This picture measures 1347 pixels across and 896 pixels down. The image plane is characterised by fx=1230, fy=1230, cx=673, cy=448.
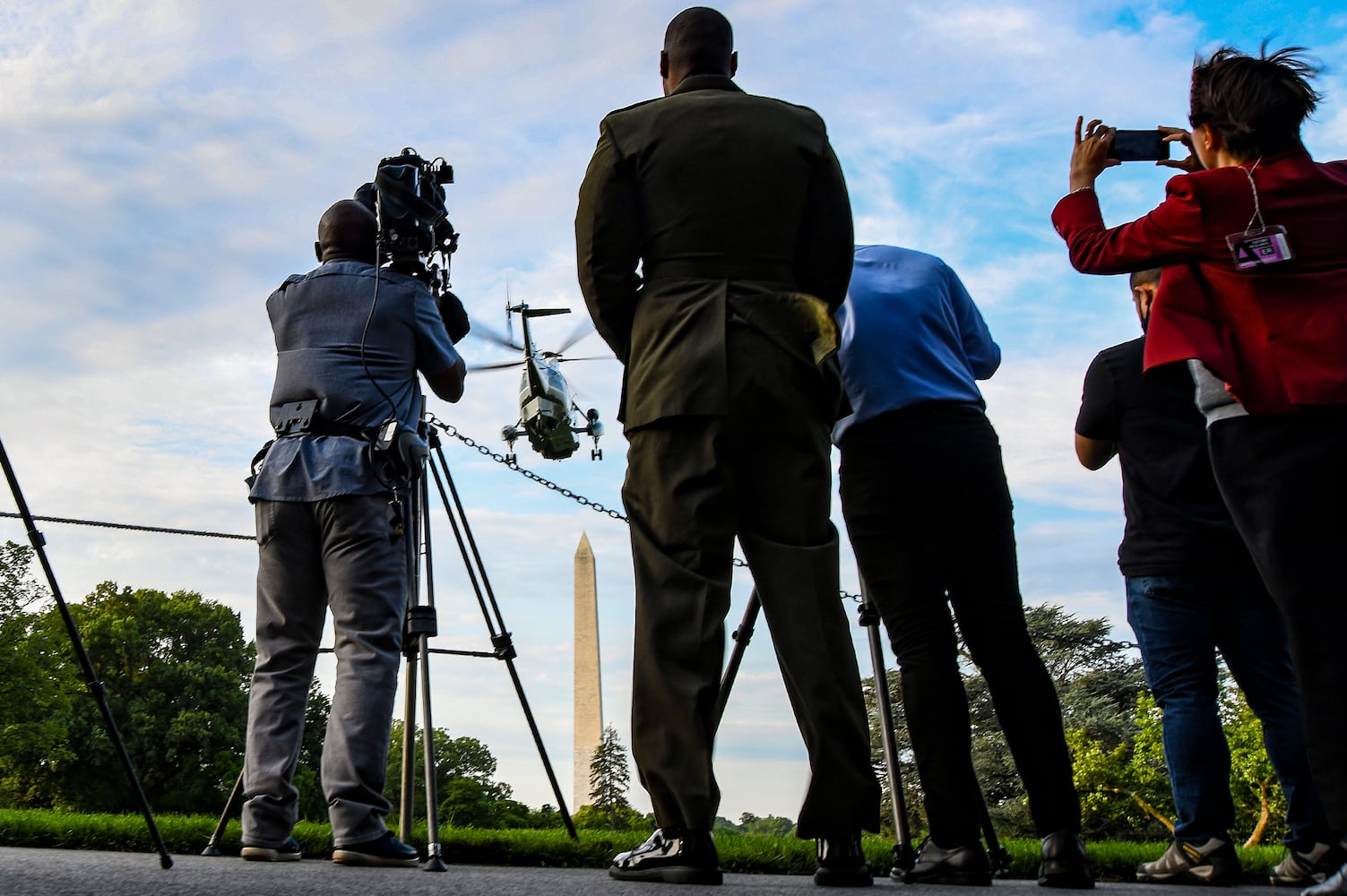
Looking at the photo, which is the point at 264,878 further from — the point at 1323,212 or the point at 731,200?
the point at 1323,212

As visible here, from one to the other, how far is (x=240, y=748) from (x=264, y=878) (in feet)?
112

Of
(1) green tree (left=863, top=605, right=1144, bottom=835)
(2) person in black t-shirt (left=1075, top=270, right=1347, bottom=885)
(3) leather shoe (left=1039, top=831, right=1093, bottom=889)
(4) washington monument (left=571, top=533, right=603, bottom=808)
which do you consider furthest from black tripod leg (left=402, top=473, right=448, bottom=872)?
(4) washington monument (left=571, top=533, right=603, bottom=808)

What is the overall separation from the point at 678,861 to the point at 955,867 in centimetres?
86

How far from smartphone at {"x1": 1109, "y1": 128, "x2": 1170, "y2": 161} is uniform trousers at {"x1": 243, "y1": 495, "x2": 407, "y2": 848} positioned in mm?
2271

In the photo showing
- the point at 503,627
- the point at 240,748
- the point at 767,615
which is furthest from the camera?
the point at 240,748

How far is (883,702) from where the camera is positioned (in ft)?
11.6

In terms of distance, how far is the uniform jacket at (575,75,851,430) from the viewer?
282 centimetres

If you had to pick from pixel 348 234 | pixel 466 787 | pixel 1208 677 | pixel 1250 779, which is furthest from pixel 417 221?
pixel 466 787

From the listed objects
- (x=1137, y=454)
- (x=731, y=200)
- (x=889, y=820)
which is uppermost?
(x=731, y=200)

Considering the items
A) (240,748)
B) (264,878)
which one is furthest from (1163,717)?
(240,748)

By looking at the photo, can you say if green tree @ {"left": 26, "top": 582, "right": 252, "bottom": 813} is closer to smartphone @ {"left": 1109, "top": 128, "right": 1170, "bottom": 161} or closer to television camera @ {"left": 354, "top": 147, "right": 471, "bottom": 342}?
television camera @ {"left": 354, "top": 147, "right": 471, "bottom": 342}

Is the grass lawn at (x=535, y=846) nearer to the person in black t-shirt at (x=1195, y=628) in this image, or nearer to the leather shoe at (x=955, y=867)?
the person in black t-shirt at (x=1195, y=628)

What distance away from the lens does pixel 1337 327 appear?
240cm

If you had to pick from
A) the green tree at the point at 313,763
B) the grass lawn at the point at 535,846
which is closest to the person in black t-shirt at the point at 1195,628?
the grass lawn at the point at 535,846
